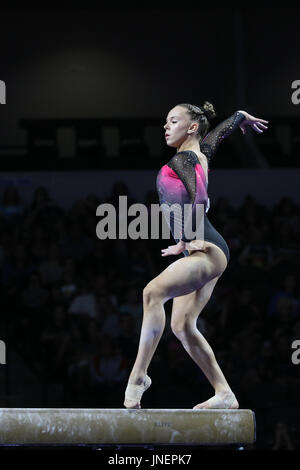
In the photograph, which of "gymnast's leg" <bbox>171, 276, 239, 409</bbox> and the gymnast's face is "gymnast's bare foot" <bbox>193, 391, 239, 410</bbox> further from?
the gymnast's face

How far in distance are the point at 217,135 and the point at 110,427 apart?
2.05m

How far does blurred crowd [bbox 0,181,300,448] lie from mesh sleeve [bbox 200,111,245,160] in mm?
4027

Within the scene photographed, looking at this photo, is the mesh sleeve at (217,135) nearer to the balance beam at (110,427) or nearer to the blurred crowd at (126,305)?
the balance beam at (110,427)

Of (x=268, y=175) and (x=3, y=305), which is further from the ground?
(x=268, y=175)

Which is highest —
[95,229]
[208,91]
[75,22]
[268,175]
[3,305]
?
[75,22]

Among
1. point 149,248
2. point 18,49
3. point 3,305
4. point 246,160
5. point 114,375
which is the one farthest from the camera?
point 18,49

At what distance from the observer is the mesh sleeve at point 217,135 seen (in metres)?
5.77

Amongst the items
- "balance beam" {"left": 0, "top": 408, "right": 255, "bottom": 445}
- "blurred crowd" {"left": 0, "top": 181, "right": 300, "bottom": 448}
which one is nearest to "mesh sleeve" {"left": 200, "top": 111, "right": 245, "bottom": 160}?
"balance beam" {"left": 0, "top": 408, "right": 255, "bottom": 445}

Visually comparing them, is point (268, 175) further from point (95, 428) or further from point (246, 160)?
point (95, 428)

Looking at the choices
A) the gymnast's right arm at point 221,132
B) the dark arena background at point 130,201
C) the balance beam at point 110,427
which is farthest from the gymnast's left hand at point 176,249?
the dark arena background at point 130,201

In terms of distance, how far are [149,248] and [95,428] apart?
616 cm
